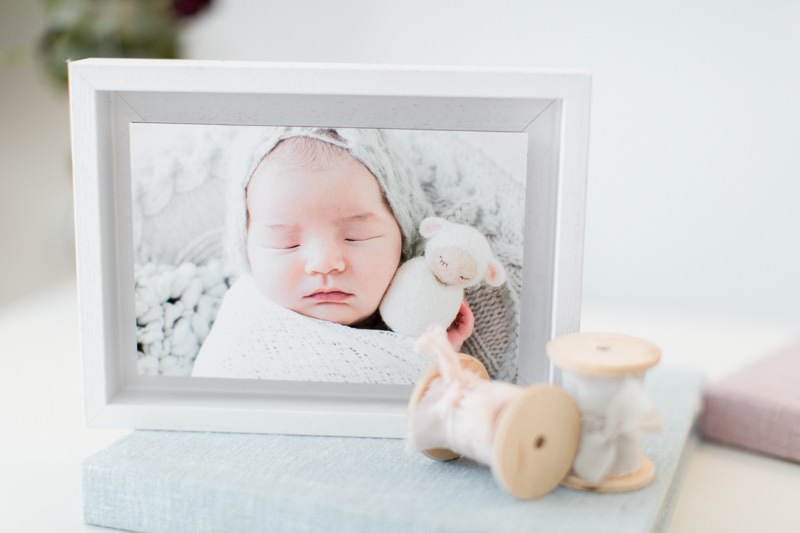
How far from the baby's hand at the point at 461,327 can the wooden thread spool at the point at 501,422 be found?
5 centimetres

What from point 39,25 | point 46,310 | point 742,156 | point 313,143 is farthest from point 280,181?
point 39,25

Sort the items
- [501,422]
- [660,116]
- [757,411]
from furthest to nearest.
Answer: [660,116] → [757,411] → [501,422]

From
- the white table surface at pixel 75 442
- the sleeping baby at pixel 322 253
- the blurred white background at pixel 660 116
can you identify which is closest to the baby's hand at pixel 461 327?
the sleeping baby at pixel 322 253

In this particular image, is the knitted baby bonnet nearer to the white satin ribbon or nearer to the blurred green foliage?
the white satin ribbon

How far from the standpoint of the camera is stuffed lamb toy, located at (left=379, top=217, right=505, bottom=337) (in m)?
0.43

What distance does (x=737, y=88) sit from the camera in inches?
32.3

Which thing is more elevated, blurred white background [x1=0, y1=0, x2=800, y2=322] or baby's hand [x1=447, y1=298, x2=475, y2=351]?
blurred white background [x1=0, y1=0, x2=800, y2=322]

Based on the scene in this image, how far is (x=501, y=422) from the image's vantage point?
345 mm

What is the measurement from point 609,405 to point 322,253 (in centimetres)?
17

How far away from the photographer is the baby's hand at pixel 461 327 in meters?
0.44

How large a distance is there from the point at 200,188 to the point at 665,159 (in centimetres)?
59

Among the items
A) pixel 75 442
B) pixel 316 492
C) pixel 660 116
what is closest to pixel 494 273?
pixel 316 492

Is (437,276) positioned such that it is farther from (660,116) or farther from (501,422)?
(660,116)

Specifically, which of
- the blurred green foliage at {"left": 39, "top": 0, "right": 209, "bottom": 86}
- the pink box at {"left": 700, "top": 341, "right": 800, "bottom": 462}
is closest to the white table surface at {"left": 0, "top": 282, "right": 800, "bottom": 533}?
the pink box at {"left": 700, "top": 341, "right": 800, "bottom": 462}
